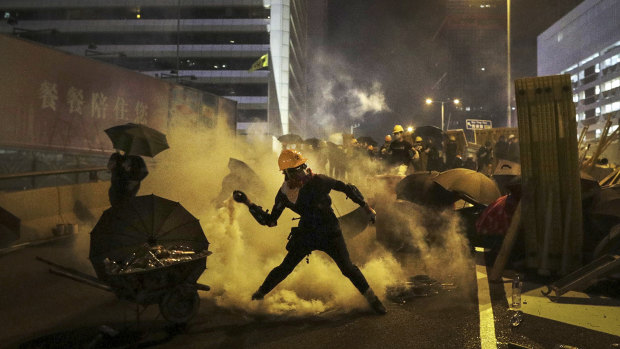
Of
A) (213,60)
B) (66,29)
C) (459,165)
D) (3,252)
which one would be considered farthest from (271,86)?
(3,252)

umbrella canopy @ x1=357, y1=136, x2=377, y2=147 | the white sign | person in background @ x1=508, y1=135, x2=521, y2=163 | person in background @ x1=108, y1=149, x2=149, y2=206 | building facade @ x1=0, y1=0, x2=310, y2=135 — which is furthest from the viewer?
building facade @ x1=0, y1=0, x2=310, y2=135

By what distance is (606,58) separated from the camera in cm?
7069

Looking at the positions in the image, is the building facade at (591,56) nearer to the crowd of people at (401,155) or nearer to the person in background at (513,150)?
the crowd of people at (401,155)

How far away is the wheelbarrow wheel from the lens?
151 inches

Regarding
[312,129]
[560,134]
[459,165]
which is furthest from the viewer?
[312,129]

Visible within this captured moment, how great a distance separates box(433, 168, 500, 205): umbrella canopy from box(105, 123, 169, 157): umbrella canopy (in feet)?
17.1

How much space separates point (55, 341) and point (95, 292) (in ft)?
5.21

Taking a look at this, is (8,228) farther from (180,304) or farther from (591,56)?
(591,56)

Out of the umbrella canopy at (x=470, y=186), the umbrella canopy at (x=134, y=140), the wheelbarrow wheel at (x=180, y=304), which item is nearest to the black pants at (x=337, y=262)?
the wheelbarrow wheel at (x=180, y=304)

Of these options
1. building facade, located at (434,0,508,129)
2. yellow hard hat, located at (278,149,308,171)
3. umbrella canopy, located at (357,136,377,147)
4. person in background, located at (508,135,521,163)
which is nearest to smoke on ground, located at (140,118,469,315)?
yellow hard hat, located at (278,149,308,171)

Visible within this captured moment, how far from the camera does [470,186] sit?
8.22m

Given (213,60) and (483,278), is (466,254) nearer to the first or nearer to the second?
(483,278)

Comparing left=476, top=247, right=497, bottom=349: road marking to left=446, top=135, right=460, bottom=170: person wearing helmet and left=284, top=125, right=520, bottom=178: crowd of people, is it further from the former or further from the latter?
left=446, top=135, right=460, bottom=170: person wearing helmet

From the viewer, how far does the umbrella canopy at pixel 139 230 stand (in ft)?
13.1
